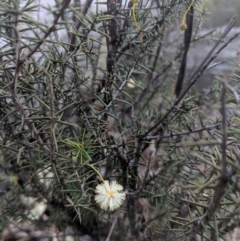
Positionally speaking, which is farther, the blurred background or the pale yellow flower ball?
the blurred background

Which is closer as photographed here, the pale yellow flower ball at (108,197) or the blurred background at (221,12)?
the pale yellow flower ball at (108,197)

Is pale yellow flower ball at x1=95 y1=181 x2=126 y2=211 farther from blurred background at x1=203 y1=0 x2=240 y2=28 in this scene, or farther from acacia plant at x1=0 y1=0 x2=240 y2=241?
blurred background at x1=203 y1=0 x2=240 y2=28

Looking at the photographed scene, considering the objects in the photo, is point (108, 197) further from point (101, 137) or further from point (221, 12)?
point (221, 12)

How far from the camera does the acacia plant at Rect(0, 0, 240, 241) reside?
50cm

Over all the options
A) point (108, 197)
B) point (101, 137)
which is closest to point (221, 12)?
point (101, 137)

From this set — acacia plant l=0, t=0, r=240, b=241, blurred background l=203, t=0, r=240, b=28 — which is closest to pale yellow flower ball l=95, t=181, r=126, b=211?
→ acacia plant l=0, t=0, r=240, b=241

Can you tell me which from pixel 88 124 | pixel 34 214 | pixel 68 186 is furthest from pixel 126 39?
pixel 34 214

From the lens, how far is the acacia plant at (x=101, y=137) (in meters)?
0.50

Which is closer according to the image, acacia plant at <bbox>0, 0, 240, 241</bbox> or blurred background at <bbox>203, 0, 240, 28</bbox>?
acacia plant at <bbox>0, 0, 240, 241</bbox>

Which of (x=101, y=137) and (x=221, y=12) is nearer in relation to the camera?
(x=101, y=137)

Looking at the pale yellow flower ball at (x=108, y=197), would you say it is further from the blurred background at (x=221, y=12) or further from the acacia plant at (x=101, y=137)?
the blurred background at (x=221, y=12)

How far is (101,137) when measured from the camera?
2.16 ft

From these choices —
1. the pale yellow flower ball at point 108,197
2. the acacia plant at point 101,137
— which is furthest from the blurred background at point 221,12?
the pale yellow flower ball at point 108,197

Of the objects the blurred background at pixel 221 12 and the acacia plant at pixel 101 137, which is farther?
the blurred background at pixel 221 12
